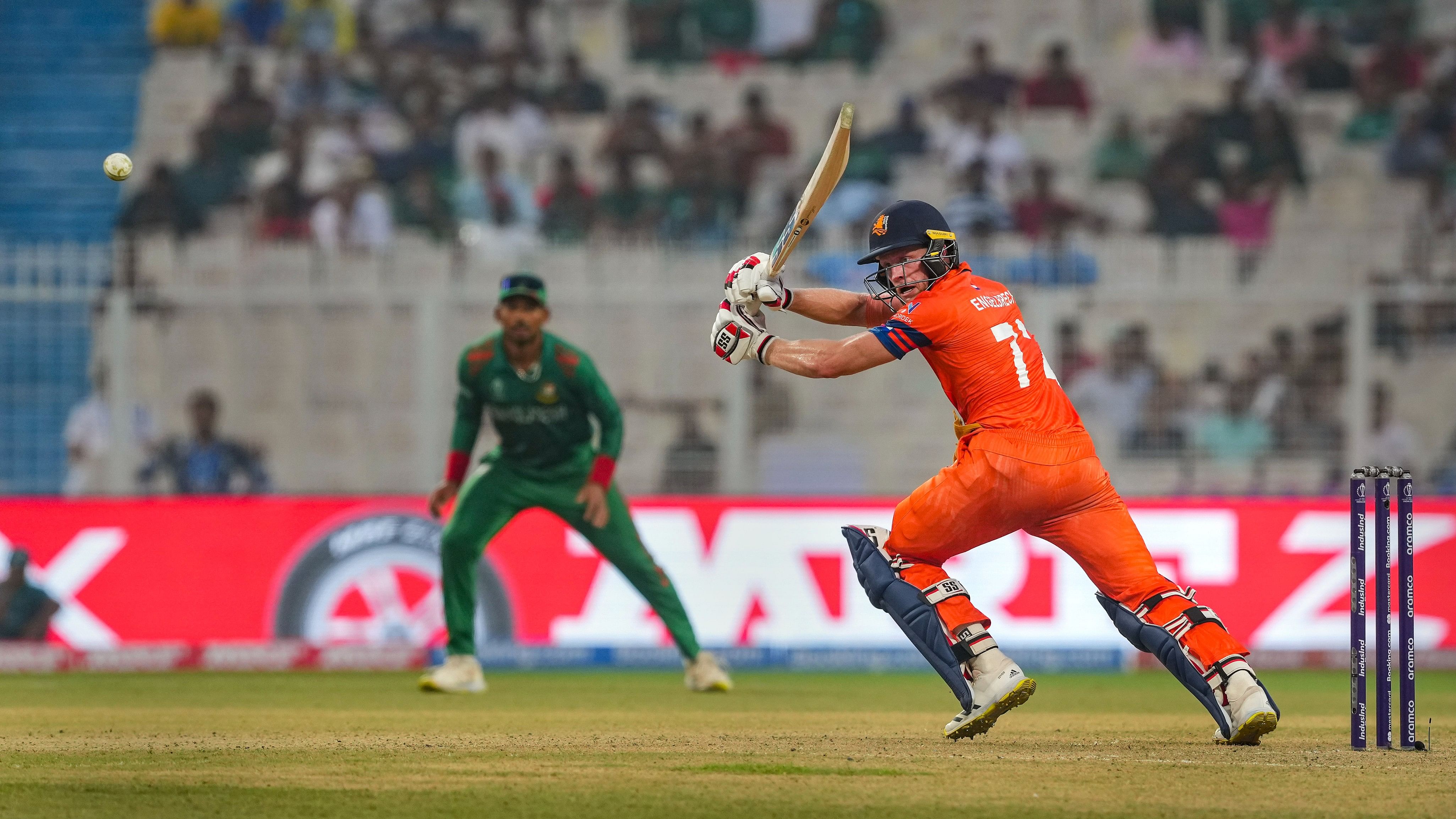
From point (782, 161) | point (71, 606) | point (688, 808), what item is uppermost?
point (782, 161)

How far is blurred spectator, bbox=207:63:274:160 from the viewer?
1700cm

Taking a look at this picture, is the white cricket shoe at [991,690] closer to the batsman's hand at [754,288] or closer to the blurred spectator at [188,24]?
the batsman's hand at [754,288]

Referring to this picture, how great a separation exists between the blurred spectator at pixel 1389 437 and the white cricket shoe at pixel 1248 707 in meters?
5.79

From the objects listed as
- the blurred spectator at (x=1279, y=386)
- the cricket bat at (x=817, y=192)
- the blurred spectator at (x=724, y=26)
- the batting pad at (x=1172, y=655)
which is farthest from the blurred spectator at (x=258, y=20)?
the batting pad at (x=1172, y=655)

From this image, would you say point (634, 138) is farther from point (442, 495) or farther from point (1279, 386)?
point (442, 495)

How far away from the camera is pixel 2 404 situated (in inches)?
486

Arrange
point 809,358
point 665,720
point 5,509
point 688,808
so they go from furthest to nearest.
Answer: point 5,509, point 665,720, point 809,358, point 688,808

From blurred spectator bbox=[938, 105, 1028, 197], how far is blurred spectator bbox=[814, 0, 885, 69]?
163 cm

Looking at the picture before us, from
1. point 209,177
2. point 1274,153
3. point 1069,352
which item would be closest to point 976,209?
point 1274,153

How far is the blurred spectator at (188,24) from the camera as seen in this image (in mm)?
18469

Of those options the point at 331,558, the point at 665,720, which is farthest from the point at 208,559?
the point at 665,720

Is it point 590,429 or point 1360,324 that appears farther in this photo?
point 1360,324

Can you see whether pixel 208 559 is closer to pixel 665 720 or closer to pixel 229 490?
pixel 229 490

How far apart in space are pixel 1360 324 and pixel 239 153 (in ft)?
33.5
